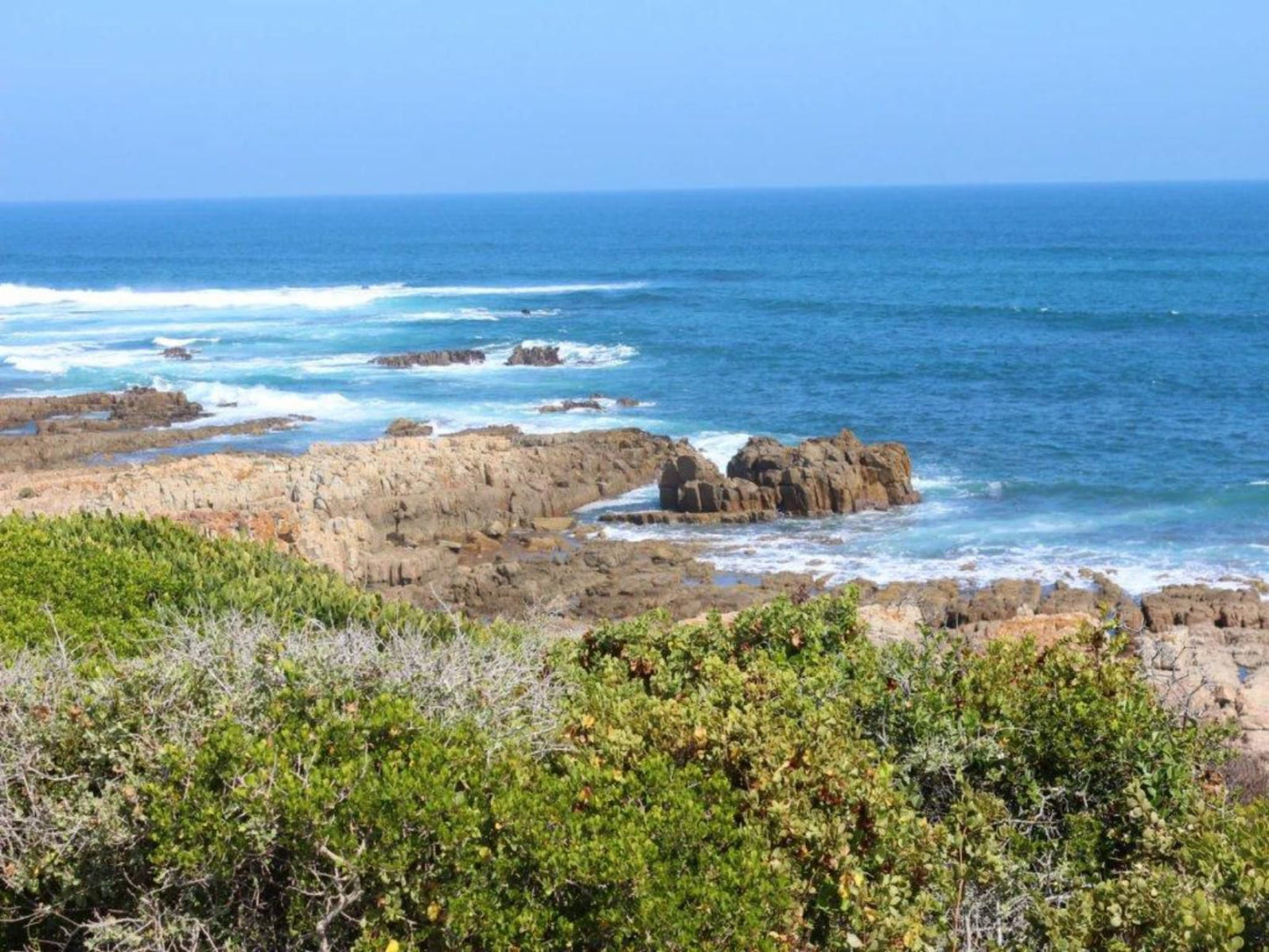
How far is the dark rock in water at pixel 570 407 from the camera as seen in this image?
45312 mm

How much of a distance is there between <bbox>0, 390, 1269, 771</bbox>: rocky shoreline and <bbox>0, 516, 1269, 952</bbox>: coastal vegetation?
9265 mm

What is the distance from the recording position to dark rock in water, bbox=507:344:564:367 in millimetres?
56188

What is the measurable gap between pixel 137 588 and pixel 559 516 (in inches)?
739

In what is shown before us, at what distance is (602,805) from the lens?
7.75 meters

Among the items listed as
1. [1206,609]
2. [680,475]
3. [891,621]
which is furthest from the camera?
[680,475]

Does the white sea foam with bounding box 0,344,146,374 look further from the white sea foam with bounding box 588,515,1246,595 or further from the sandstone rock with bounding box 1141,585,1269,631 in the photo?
the sandstone rock with bounding box 1141,585,1269,631

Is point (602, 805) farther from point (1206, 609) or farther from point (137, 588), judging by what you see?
point (1206, 609)

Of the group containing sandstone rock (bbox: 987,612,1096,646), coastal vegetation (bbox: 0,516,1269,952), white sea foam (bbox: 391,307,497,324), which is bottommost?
sandstone rock (bbox: 987,612,1096,646)

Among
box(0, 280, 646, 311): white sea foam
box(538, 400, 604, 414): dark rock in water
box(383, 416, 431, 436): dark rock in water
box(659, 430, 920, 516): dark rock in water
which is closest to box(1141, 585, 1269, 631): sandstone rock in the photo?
box(659, 430, 920, 516): dark rock in water

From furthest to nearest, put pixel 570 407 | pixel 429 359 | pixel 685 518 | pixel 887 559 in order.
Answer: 1. pixel 429 359
2. pixel 570 407
3. pixel 685 518
4. pixel 887 559

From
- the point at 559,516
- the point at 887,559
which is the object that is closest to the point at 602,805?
the point at 887,559

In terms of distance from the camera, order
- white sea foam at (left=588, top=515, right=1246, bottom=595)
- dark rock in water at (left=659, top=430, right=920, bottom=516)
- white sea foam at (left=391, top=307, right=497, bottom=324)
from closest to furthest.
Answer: white sea foam at (left=588, top=515, right=1246, bottom=595), dark rock in water at (left=659, top=430, right=920, bottom=516), white sea foam at (left=391, top=307, right=497, bottom=324)

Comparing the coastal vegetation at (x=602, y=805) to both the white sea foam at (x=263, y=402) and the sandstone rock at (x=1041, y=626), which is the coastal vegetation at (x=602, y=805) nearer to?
the sandstone rock at (x=1041, y=626)

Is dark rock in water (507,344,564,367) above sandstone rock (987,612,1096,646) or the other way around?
above
